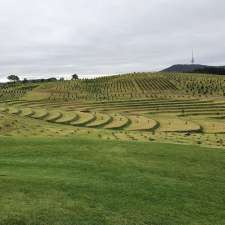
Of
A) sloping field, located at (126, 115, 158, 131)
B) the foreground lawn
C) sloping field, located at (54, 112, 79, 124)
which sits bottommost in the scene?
sloping field, located at (126, 115, 158, 131)

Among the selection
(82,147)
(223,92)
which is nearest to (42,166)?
(82,147)

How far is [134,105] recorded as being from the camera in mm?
62875

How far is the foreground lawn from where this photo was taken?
9133mm

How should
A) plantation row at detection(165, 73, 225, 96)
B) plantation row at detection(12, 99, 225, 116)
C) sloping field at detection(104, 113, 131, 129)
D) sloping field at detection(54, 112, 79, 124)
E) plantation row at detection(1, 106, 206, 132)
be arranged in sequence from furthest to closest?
plantation row at detection(165, 73, 225, 96), plantation row at detection(12, 99, 225, 116), sloping field at detection(54, 112, 79, 124), sloping field at detection(104, 113, 131, 129), plantation row at detection(1, 106, 206, 132)

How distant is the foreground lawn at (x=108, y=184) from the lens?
9133 mm

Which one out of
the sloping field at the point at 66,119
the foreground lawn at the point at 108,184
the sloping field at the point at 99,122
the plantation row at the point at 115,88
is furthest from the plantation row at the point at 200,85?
the foreground lawn at the point at 108,184

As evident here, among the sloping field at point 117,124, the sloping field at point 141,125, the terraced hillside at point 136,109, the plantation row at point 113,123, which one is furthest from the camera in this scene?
the sloping field at point 117,124

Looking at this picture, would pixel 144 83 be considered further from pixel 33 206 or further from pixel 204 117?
pixel 33 206

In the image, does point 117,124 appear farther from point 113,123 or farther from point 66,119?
point 66,119

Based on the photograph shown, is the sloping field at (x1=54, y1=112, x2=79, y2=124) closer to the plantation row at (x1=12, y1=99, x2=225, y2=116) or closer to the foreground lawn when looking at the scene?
the plantation row at (x1=12, y1=99, x2=225, y2=116)

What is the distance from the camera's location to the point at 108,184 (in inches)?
452

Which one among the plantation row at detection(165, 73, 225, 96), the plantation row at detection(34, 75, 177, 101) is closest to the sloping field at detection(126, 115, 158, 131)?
the plantation row at detection(34, 75, 177, 101)

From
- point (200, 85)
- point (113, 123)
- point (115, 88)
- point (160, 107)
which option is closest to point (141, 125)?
point (113, 123)

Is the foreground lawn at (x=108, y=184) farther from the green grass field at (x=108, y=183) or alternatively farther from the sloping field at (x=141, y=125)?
the sloping field at (x=141, y=125)
